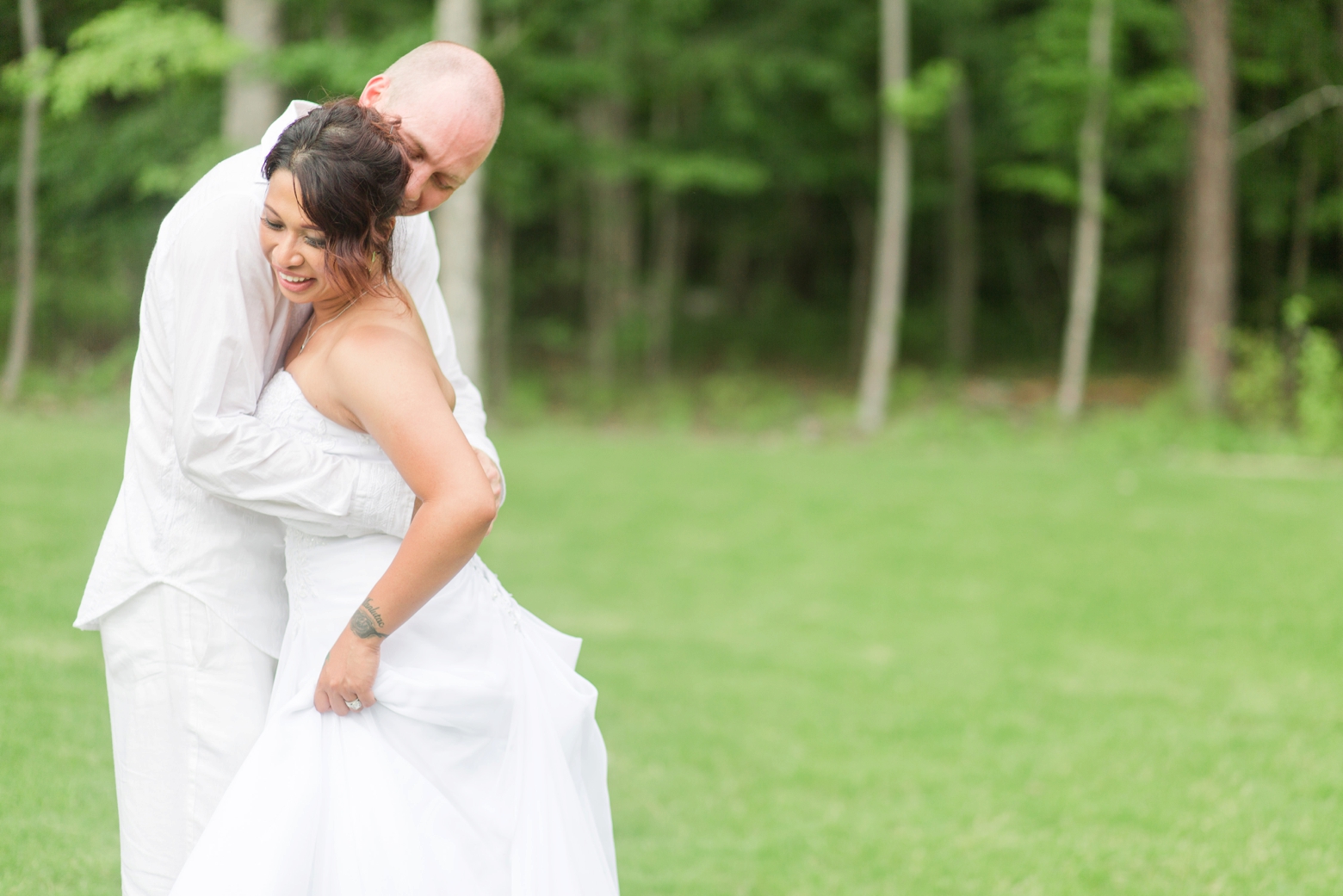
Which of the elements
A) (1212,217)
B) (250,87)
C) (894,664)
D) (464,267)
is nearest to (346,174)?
(894,664)

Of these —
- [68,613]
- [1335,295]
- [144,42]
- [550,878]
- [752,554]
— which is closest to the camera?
[550,878]

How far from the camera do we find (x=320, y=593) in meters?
2.18

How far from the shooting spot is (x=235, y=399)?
2092mm

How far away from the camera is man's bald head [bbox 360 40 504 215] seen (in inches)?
80.6

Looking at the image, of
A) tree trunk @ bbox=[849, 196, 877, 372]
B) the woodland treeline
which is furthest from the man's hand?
tree trunk @ bbox=[849, 196, 877, 372]

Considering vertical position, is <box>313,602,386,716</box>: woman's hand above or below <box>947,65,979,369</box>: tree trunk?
below

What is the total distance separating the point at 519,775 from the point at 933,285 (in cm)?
2826

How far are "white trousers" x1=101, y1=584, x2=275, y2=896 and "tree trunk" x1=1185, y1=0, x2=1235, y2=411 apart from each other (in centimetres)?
1360

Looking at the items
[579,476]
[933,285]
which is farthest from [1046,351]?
[579,476]

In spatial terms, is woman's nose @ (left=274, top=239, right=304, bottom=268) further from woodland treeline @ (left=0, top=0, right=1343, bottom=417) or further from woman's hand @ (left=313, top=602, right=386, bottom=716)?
woodland treeline @ (left=0, top=0, right=1343, bottom=417)

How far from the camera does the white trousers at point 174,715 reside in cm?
220

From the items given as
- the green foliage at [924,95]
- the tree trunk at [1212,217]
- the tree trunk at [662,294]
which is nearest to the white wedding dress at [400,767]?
the green foliage at [924,95]

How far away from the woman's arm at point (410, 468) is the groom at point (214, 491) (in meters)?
0.17

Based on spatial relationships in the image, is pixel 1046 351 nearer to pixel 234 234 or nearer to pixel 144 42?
pixel 144 42
